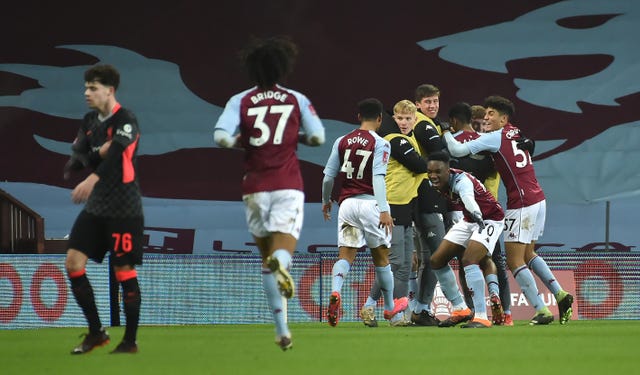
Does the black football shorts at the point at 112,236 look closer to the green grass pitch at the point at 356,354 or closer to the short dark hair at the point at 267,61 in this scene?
the green grass pitch at the point at 356,354

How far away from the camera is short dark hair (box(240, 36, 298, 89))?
696 centimetres

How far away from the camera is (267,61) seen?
22.9 feet

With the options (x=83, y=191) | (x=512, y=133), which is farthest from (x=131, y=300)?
(x=512, y=133)

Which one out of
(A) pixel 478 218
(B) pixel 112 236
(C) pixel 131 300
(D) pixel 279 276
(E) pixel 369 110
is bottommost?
(C) pixel 131 300

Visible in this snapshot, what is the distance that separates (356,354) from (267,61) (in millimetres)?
1762

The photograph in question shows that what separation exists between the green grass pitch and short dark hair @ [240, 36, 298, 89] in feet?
5.18

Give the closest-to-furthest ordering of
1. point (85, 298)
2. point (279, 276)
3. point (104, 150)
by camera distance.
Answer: point (279, 276)
point (104, 150)
point (85, 298)

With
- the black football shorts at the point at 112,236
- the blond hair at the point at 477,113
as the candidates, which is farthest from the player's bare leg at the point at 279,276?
the blond hair at the point at 477,113

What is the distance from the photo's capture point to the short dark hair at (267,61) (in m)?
6.96

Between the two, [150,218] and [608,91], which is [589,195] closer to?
[608,91]

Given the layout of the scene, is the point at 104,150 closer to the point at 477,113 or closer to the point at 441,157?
the point at 441,157

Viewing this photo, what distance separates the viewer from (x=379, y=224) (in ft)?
32.7

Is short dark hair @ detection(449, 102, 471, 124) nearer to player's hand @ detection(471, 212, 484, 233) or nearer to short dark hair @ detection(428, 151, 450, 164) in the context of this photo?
short dark hair @ detection(428, 151, 450, 164)

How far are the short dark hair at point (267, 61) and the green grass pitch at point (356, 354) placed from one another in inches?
62.2
